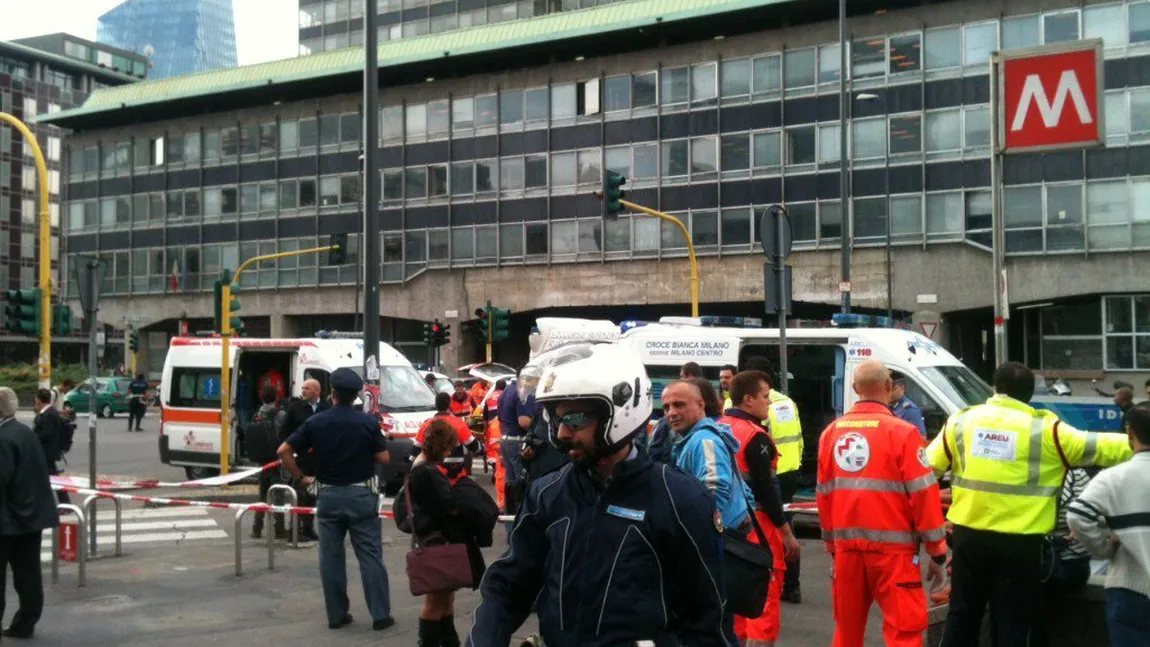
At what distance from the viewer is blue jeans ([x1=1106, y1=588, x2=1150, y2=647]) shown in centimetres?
536

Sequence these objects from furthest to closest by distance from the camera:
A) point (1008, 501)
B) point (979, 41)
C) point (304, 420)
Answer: point (979, 41), point (304, 420), point (1008, 501)

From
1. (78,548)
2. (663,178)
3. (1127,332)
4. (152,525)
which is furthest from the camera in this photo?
(663,178)

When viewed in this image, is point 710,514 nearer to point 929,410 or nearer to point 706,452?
point 706,452

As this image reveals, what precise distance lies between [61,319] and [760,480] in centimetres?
1188

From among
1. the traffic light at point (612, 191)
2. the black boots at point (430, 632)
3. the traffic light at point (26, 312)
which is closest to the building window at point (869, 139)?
the traffic light at point (612, 191)

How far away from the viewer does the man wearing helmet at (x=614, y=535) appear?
3314mm

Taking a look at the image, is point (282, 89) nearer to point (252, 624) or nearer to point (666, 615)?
point (252, 624)

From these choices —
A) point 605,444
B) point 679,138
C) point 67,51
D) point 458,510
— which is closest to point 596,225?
point 679,138

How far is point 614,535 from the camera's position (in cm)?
332

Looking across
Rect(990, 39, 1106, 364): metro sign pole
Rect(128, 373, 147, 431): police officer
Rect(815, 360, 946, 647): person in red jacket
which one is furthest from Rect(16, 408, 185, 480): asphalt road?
Rect(815, 360, 946, 647): person in red jacket

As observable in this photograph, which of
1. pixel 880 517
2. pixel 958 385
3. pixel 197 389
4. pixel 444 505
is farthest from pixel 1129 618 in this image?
pixel 197 389

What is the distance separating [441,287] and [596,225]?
26.5 ft

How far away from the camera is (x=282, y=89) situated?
56.4 meters

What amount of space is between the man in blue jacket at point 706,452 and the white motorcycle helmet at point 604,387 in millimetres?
2515
